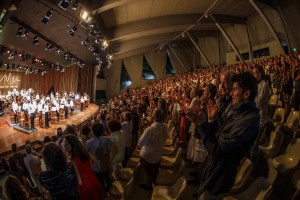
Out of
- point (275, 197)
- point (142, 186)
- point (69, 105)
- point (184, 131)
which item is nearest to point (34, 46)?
point (69, 105)

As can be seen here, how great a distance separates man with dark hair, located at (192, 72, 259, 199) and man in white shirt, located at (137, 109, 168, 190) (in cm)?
196

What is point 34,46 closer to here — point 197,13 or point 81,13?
point 81,13

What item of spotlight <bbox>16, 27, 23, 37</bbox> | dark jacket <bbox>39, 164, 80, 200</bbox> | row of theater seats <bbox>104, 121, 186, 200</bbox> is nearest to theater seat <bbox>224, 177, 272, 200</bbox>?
row of theater seats <bbox>104, 121, 186, 200</bbox>

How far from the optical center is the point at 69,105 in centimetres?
1728

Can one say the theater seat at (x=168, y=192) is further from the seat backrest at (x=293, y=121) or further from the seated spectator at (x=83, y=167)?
the seat backrest at (x=293, y=121)

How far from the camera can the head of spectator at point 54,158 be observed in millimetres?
2578

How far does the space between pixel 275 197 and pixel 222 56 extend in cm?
2171

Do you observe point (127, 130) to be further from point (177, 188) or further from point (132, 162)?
point (177, 188)

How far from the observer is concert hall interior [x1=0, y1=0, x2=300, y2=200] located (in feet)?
7.34

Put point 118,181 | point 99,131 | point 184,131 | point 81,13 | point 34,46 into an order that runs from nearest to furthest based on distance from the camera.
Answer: point 99,131
point 118,181
point 184,131
point 81,13
point 34,46

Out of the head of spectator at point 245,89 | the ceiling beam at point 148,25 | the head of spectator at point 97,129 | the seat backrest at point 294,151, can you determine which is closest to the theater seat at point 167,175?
the head of spectator at point 97,129

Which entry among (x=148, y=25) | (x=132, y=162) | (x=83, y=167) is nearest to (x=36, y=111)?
(x=148, y=25)

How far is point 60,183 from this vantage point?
259 cm

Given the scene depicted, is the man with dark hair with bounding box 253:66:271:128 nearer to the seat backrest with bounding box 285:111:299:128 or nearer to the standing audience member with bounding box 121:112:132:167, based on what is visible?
the seat backrest with bounding box 285:111:299:128
